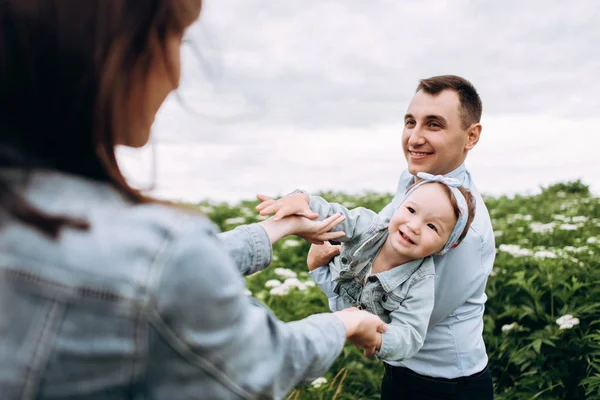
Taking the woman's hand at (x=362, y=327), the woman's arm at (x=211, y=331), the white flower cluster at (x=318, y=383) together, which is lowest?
the white flower cluster at (x=318, y=383)

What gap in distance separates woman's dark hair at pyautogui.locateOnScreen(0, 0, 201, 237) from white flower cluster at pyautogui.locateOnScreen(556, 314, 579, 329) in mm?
3996

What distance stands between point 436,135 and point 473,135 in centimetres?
25

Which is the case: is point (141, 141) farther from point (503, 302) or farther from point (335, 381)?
point (503, 302)

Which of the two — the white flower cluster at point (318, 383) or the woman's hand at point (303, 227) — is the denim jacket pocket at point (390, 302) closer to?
the woman's hand at point (303, 227)

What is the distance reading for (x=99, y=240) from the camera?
3.89ft

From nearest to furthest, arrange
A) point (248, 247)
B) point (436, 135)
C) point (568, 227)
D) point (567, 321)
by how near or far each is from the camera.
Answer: point (248, 247), point (436, 135), point (567, 321), point (568, 227)

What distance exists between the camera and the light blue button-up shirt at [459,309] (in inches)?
104

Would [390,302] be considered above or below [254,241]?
below

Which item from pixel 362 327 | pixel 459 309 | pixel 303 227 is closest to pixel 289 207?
pixel 303 227

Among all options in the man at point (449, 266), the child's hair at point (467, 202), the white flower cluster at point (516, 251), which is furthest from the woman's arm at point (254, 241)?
the white flower cluster at point (516, 251)

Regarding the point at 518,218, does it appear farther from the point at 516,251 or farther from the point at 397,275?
the point at 397,275

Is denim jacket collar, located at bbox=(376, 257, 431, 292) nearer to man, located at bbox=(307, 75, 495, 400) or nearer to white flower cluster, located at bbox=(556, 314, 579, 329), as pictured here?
man, located at bbox=(307, 75, 495, 400)

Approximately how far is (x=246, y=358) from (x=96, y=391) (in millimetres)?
289

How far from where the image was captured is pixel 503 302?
5.39 meters
